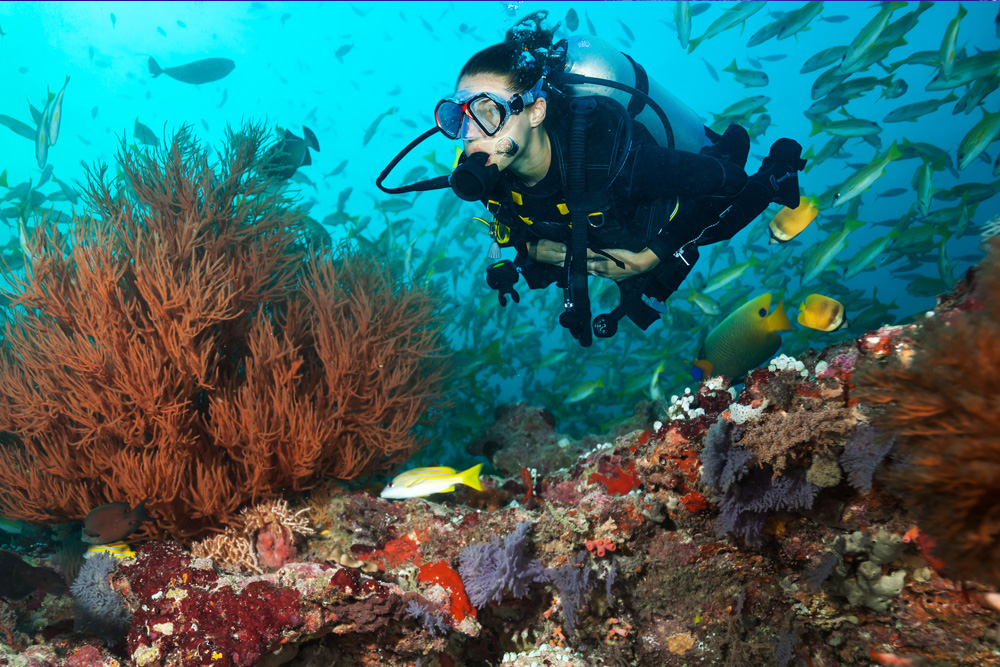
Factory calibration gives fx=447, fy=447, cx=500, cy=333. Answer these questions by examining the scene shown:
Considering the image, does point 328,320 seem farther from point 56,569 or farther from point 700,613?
point 700,613

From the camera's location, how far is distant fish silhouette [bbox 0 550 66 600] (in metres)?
3.09

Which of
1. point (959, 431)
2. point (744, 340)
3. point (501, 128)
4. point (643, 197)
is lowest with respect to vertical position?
point (959, 431)

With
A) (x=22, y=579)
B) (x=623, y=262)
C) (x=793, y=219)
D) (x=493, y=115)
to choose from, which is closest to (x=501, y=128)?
(x=493, y=115)

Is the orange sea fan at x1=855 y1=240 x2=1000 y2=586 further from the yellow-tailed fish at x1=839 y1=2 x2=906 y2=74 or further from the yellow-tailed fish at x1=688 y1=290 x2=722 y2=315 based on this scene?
the yellow-tailed fish at x1=839 y1=2 x2=906 y2=74

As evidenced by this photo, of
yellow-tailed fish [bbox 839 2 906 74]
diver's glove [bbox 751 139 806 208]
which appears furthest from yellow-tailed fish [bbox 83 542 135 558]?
yellow-tailed fish [bbox 839 2 906 74]

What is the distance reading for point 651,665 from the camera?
95.0 inches

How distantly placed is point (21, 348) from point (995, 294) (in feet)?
19.3

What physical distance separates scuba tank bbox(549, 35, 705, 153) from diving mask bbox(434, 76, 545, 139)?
39cm

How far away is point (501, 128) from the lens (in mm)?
2883

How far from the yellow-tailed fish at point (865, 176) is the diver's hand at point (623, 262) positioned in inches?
146

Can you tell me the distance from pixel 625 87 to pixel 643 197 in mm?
868

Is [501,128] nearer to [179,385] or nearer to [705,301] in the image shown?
[179,385]

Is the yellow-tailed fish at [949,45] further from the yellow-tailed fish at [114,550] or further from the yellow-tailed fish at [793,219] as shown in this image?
the yellow-tailed fish at [114,550]

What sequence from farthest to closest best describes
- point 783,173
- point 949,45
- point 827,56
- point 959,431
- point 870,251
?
point 827,56 → point 870,251 → point 949,45 → point 783,173 → point 959,431
